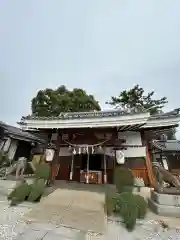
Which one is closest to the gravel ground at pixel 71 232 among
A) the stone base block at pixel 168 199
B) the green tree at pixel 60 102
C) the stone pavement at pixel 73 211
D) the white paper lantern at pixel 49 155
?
Answer: the stone pavement at pixel 73 211

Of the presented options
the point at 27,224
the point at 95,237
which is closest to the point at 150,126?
the point at 95,237

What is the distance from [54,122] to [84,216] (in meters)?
4.62

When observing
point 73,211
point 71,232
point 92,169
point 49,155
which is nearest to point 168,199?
point 73,211

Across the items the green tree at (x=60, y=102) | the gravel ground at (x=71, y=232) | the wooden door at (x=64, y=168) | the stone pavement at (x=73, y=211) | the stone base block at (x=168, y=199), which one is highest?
the green tree at (x=60, y=102)

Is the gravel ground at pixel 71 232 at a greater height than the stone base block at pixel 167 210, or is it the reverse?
the stone base block at pixel 167 210

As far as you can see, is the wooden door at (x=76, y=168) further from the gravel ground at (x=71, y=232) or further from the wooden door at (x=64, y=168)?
the gravel ground at (x=71, y=232)

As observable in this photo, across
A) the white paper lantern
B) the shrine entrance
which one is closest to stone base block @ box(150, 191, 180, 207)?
the shrine entrance

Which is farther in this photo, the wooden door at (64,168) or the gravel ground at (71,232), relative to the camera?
the wooden door at (64,168)

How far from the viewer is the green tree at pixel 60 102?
69.8 feet

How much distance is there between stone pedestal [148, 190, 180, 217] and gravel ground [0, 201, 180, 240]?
1.91ft

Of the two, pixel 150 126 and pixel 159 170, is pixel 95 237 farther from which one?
pixel 150 126

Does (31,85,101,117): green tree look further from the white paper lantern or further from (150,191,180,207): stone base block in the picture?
(150,191,180,207): stone base block

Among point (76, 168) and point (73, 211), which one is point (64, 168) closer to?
point (76, 168)

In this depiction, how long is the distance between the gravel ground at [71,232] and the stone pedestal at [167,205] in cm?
58
